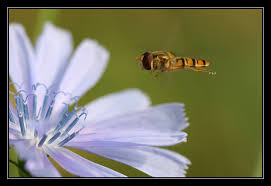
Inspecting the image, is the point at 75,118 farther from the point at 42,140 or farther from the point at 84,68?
the point at 84,68

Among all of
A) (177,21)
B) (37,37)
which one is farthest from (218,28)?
(37,37)

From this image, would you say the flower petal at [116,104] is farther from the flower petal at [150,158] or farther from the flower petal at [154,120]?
the flower petal at [150,158]

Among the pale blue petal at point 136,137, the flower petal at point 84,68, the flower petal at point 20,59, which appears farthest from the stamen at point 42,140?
the flower petal at point 84,68

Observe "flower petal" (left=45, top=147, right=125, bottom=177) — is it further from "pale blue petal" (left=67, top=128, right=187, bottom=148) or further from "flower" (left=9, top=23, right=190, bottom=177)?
"pale blue petal" (left=67, top=128, right=187, bottom=148)

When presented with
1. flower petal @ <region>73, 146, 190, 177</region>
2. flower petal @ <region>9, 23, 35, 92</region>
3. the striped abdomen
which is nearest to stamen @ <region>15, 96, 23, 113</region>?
flower petal @ <region>9, 23, 35, 92</region>

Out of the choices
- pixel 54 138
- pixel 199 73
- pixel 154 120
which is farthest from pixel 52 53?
pixel 199 73

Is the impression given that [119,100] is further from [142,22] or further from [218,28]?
[218,28]

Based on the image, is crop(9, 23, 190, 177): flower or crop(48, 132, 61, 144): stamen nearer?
crop(9, 23, 190, 177): flower
